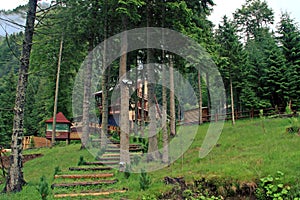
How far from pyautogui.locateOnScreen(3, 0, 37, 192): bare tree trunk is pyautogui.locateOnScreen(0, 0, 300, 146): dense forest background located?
290 mm

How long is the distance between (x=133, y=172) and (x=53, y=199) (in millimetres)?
2622

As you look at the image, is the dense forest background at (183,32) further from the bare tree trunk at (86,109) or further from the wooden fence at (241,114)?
the bare tree trunk at (86,109)

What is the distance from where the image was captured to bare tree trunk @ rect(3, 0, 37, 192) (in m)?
6.12

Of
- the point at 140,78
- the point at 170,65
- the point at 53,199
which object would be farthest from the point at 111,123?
the point at 53,199

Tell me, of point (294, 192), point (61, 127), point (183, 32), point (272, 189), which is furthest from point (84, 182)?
point (61, 127)

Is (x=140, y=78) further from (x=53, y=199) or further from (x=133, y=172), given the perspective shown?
(x=53, y=199)

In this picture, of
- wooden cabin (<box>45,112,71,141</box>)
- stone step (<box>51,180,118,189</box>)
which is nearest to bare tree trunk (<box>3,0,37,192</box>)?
stone step (<box>51,180,118,189</box>)

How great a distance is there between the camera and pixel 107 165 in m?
8.52

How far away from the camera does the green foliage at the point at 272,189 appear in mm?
4852

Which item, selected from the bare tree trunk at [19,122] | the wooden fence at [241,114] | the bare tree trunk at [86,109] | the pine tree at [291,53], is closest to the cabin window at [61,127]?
the bare tree trunk at [86,109]

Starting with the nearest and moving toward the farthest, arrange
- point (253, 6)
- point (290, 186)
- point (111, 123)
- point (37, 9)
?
point (290, 186), point (37, 9), point (111, 123), point (253, 6)

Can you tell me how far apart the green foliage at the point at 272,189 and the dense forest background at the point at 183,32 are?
5278 mm

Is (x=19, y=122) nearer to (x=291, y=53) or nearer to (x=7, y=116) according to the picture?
(x=291, y=53)

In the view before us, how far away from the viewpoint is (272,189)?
4.98 m
